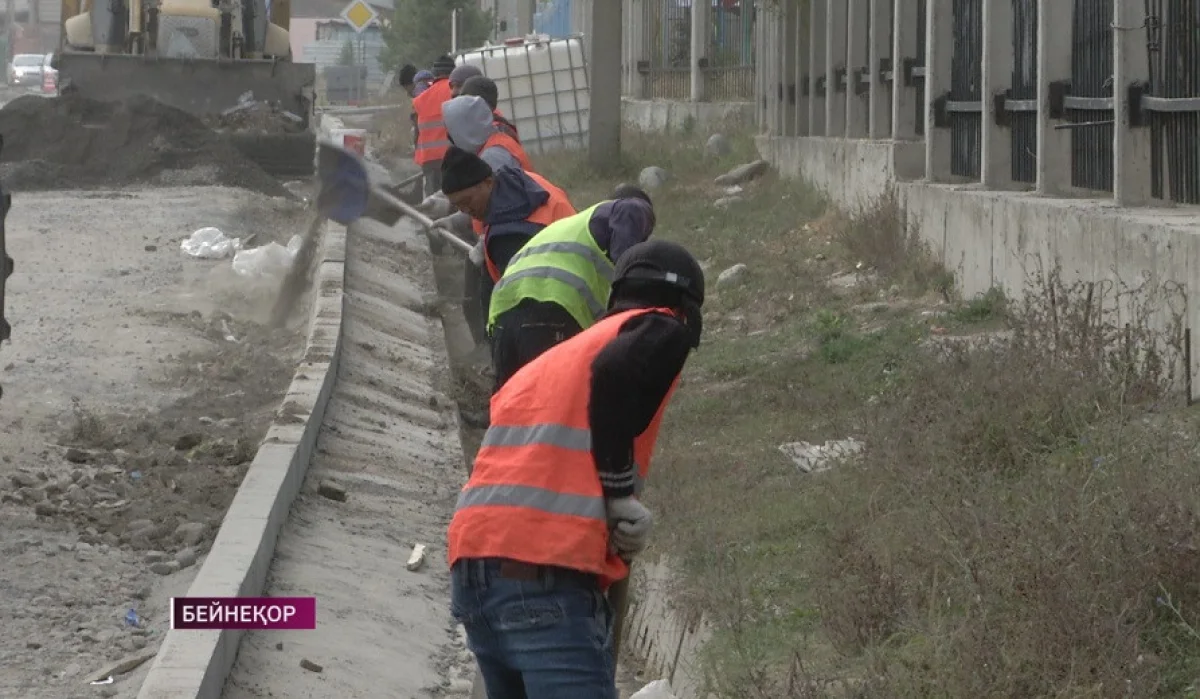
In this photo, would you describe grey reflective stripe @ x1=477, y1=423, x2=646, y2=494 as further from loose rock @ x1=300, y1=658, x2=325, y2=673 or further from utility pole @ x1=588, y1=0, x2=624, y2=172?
utility pole @ x1=588, y1=0, x2=624, y2=172

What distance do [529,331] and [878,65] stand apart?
9.70m

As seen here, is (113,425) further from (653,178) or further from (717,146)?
(717,146)

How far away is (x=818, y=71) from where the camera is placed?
19.5 metres

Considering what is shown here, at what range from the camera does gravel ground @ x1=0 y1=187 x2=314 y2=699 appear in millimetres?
6273

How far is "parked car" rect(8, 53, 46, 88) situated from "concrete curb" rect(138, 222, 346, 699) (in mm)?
56489

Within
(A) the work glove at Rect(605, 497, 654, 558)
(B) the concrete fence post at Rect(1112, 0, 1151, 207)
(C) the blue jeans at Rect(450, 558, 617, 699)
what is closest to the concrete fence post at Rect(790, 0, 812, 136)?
(B) the concrete fence post at Rect(1112, 0, 1151, 207)

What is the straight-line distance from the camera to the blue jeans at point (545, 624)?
13.1 feet

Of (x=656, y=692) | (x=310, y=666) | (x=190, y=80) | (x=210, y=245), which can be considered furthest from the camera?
(x=190, y=80)

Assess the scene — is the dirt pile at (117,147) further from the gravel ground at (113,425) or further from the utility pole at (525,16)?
the utility pole at (525,16)

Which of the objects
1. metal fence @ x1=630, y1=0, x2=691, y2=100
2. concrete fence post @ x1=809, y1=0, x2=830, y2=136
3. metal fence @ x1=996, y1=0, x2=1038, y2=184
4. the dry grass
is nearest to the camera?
the dry grass

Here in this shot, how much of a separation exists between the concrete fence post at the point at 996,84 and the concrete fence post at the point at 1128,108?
2.50 m

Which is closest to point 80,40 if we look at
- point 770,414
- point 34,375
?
point 34,375

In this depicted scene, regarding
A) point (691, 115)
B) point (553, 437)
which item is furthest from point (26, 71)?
point (553, 437)

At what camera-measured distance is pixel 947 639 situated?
17.2 feet
